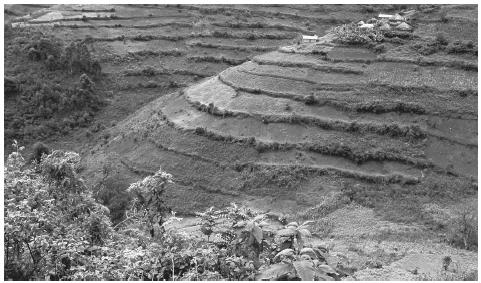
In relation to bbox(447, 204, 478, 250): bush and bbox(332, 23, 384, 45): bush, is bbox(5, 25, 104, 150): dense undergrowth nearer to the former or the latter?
bbox(332, 23, 384, 45): bush

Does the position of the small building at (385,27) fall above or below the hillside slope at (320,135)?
above

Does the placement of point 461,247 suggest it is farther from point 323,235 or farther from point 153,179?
point 153,179

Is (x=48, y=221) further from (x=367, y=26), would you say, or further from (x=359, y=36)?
(x=367, y=26)

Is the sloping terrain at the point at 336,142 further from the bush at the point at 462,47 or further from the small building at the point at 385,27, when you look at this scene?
the small building at the point at 385,27

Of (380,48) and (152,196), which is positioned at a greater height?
(152,196)

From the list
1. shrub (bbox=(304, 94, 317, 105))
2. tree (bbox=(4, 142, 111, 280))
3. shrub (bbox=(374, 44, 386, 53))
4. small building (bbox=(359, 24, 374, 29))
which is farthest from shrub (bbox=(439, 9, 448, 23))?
tree (bbox=(4, 142, 111, 280))

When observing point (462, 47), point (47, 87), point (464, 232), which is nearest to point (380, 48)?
point (462, 47)

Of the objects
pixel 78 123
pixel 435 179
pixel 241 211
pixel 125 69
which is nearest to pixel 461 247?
pixel 435 179

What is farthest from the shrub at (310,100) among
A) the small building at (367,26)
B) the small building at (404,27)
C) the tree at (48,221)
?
the tree at (48,221)

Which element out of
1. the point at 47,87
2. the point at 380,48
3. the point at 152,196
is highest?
the point at 152,196
